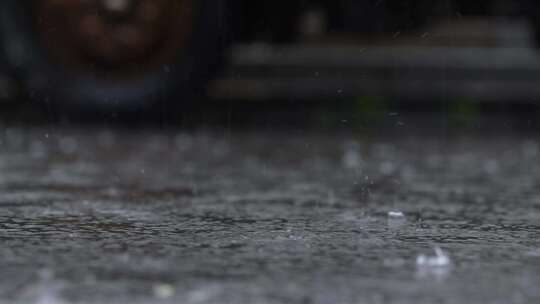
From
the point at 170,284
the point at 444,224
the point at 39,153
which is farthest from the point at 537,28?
the point at 170,284

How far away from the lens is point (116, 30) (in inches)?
246

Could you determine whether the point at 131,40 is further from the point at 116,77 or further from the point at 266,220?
the point at 266,220

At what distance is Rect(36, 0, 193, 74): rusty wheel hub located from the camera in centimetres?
624

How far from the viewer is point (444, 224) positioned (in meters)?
3.44

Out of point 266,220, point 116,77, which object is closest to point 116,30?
point 116,77

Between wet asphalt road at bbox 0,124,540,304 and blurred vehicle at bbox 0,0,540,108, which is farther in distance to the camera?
blurred vehicle at bbox 0,0,540,108

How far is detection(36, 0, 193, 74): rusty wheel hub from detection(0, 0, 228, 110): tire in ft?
0.11

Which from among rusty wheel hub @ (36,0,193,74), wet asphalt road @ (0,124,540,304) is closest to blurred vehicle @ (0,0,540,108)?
rusty wheel hub @ (36,0,193,74)

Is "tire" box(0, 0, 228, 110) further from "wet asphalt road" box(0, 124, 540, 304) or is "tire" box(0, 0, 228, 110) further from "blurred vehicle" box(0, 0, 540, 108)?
"wet asphalt road" box(0, 124, 540, 304)

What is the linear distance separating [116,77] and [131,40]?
233mm

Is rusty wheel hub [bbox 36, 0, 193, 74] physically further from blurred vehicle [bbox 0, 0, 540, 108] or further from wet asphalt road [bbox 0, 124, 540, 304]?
wet asphalt road [bbox 0, 124, 540, 304]

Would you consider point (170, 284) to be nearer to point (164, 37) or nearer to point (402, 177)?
point (402, 177)

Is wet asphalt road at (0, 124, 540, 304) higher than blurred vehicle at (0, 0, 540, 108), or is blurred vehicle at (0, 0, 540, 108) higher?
blurred vehicle at (0, 0, 540, 108)

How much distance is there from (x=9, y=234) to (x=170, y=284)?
2.61 ft
